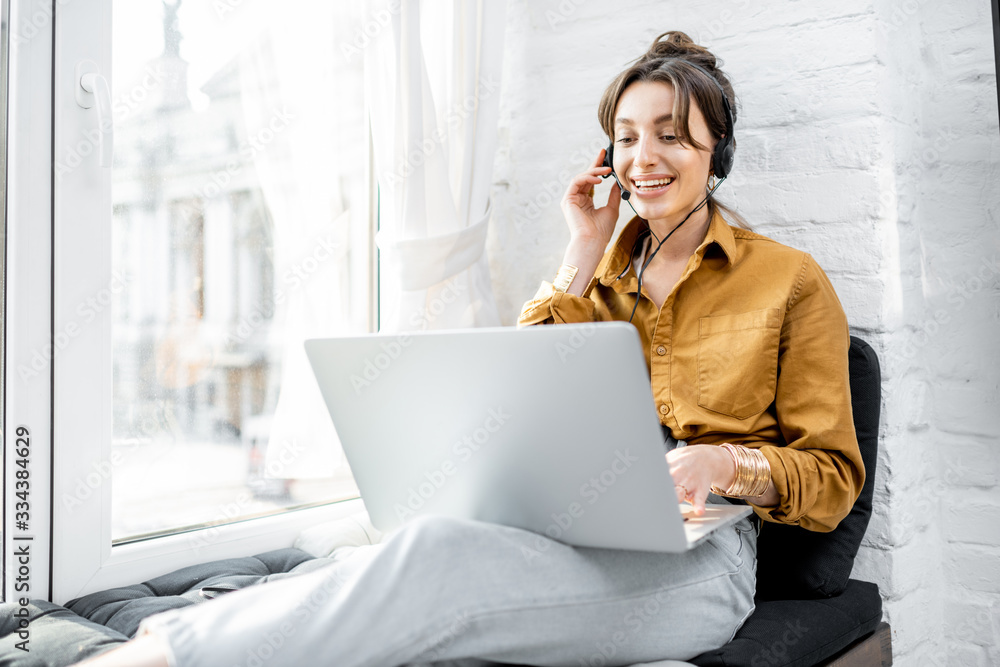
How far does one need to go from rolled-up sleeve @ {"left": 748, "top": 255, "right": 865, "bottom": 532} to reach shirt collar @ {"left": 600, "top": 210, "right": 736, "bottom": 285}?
0.48ft

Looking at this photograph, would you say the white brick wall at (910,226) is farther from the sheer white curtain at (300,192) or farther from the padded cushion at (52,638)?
the padded cushion at (52,638)

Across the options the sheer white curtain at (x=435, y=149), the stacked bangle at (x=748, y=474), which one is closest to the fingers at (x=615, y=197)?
the sheer white curtain at (x=435, y=149)

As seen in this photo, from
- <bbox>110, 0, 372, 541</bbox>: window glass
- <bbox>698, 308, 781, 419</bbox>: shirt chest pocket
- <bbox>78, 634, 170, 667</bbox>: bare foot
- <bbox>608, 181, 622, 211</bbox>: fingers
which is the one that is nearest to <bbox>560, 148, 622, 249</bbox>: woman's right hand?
<bbox>608, 181, 622, 211</bbox>: fingers

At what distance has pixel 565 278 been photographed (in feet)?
4.76

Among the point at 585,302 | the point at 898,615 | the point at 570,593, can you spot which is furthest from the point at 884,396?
the point at 570,593

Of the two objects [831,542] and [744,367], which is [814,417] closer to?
[744,367]

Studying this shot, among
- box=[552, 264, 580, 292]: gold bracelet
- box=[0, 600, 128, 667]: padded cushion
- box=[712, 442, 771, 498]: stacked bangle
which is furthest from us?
box=[552, 264, 580, 292]: gold bracelet

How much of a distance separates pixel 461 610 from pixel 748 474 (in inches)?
18.0

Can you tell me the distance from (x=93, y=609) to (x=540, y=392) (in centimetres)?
80

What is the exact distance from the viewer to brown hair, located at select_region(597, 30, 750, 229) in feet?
4.23

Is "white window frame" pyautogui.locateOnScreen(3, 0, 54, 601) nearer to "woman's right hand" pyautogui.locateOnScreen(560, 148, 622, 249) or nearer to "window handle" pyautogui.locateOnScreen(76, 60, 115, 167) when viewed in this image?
"window handle" pyautogui.locateOnScreen(76, 60, 115, 167)

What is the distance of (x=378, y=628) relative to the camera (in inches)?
32.0

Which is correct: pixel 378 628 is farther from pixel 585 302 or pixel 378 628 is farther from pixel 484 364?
pixel 585 302

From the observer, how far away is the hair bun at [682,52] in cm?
136
